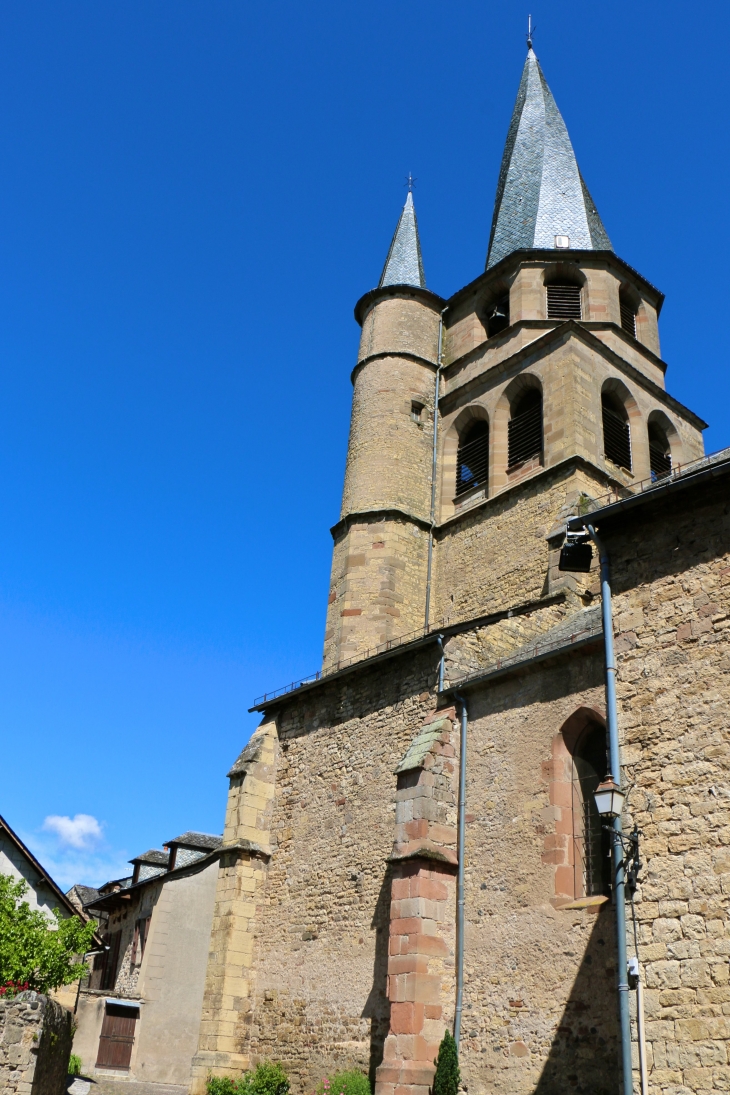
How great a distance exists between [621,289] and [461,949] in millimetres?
18494

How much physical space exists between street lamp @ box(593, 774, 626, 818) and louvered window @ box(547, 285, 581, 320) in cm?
1741

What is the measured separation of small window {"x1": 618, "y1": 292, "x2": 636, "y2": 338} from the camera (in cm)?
2500

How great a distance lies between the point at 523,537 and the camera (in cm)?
2025

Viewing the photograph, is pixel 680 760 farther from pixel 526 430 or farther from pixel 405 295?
pixel 405 295

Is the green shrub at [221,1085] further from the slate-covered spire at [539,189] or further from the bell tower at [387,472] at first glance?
the slate-covered spire at [539,189]

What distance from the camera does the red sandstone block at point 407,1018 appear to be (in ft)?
37.9

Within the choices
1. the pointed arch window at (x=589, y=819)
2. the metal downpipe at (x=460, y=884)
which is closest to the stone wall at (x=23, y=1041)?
the metal downpipe at (x=460, y=884)

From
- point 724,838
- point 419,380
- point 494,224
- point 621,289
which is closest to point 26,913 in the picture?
point 724,838

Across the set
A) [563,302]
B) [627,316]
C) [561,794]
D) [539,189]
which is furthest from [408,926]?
[539,189]

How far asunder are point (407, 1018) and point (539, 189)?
2334 cm

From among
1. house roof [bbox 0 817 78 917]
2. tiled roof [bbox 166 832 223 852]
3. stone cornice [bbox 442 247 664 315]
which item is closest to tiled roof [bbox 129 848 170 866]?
tiled roof [bbox 166 832 223 852]

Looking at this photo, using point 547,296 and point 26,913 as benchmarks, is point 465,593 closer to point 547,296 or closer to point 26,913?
point 547,296

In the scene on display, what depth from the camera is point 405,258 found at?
27.7 meters

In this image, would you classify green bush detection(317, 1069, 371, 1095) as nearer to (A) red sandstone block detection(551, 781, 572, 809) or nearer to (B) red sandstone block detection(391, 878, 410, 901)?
(B) red sandstone block detection(391, 878, 410, 901)
